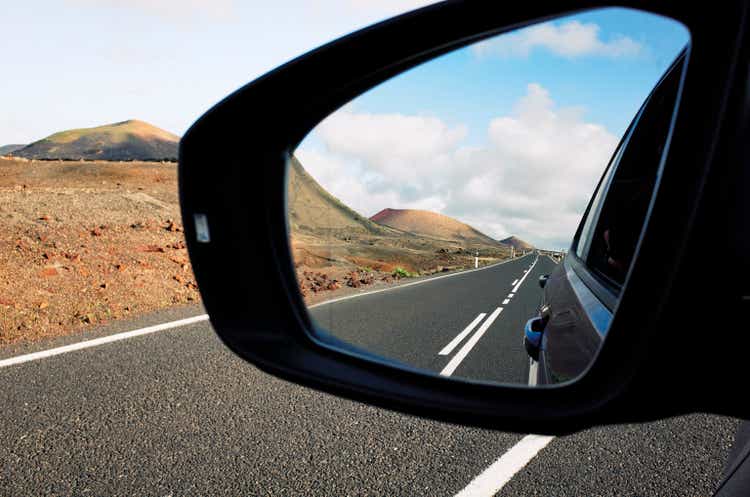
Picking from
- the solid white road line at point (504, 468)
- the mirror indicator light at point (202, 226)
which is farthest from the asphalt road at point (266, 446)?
the mirror indicator light at point (202, 226)

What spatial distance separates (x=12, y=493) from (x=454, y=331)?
5.28 metres

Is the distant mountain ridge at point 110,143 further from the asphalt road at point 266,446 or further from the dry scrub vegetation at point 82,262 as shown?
the asphalt road at point 266,446

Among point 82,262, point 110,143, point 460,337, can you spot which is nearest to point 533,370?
point 460,337

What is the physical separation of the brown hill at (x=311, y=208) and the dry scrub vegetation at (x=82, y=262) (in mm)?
5458

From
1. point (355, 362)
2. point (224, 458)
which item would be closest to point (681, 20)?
point (355, 362)

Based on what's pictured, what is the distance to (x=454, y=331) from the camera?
7117mm

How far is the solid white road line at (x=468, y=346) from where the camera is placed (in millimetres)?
4945

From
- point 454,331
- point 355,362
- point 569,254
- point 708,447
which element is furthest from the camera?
point 454,331

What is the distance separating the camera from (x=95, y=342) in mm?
5652

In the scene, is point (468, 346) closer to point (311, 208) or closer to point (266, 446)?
point (266, 446)

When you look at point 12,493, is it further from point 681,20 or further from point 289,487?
point 681,20

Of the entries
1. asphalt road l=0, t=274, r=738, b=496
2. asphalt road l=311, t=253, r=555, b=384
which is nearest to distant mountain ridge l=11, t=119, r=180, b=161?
asphalt road l=311, t=253, r=555, b=384

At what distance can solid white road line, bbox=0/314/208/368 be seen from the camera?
4926 millimetres

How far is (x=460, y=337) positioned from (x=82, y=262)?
7.76 metres
